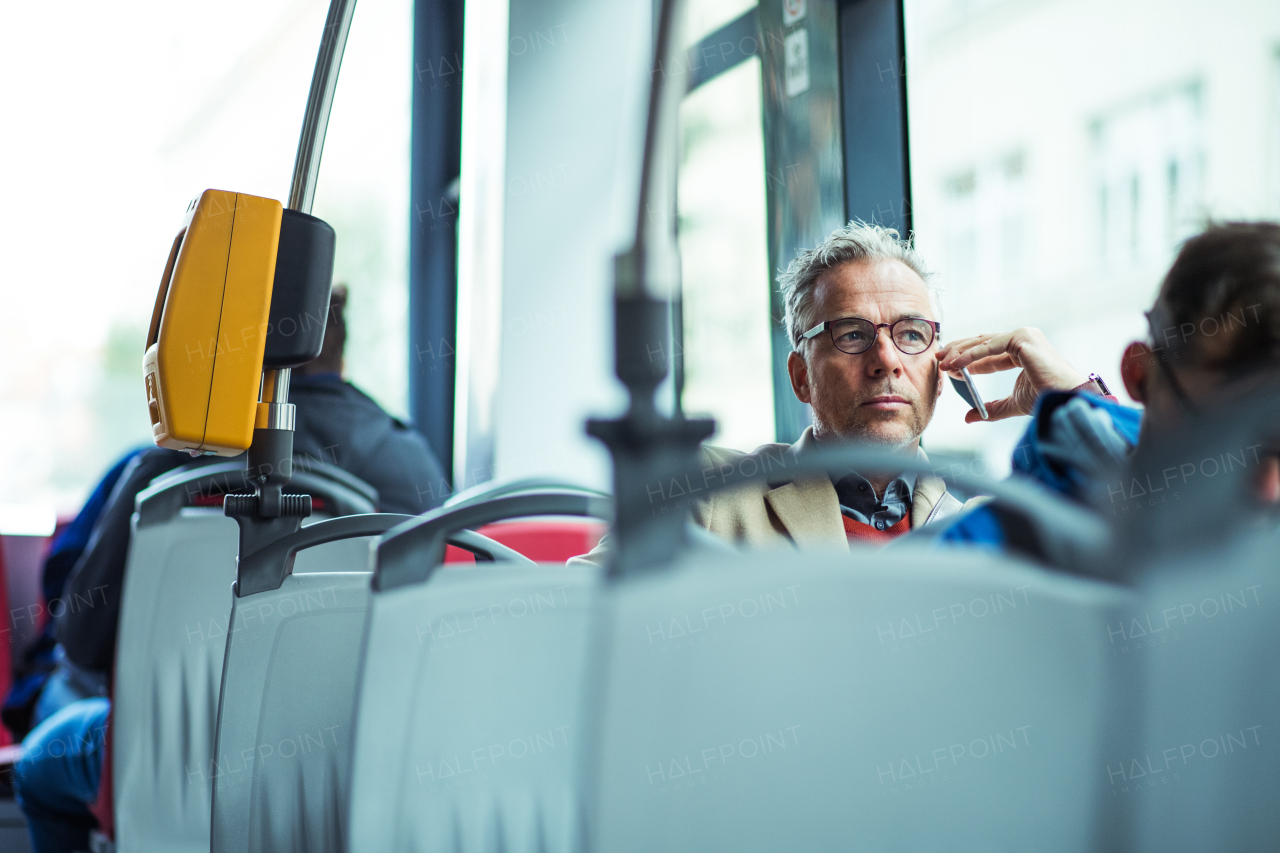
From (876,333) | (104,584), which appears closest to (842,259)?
(876,333)

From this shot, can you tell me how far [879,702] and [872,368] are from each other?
0.98 metres

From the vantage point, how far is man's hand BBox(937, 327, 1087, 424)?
48.4 inches

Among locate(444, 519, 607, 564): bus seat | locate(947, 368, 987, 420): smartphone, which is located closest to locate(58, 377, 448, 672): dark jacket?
locate(444, 519, 607, 564): bus seat

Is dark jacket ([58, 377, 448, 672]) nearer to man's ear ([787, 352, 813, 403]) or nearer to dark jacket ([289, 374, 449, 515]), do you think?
dark jacket ([289, 374, 449, 515])

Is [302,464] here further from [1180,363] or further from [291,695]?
[1180,363]

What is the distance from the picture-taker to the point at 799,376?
1465mm

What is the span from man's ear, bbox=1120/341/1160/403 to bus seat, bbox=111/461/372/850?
1077 mm

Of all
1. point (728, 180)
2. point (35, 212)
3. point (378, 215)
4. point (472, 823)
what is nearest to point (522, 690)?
point (472, 823)

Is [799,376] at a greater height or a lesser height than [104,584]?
greater

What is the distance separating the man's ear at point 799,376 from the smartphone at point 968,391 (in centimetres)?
20

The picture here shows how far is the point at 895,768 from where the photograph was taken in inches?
16.6

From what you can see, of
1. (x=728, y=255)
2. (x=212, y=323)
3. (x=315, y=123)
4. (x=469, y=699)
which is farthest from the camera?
(x=728, y=255)

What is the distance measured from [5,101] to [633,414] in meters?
3.92

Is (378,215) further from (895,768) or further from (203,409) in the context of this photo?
(895,768)
